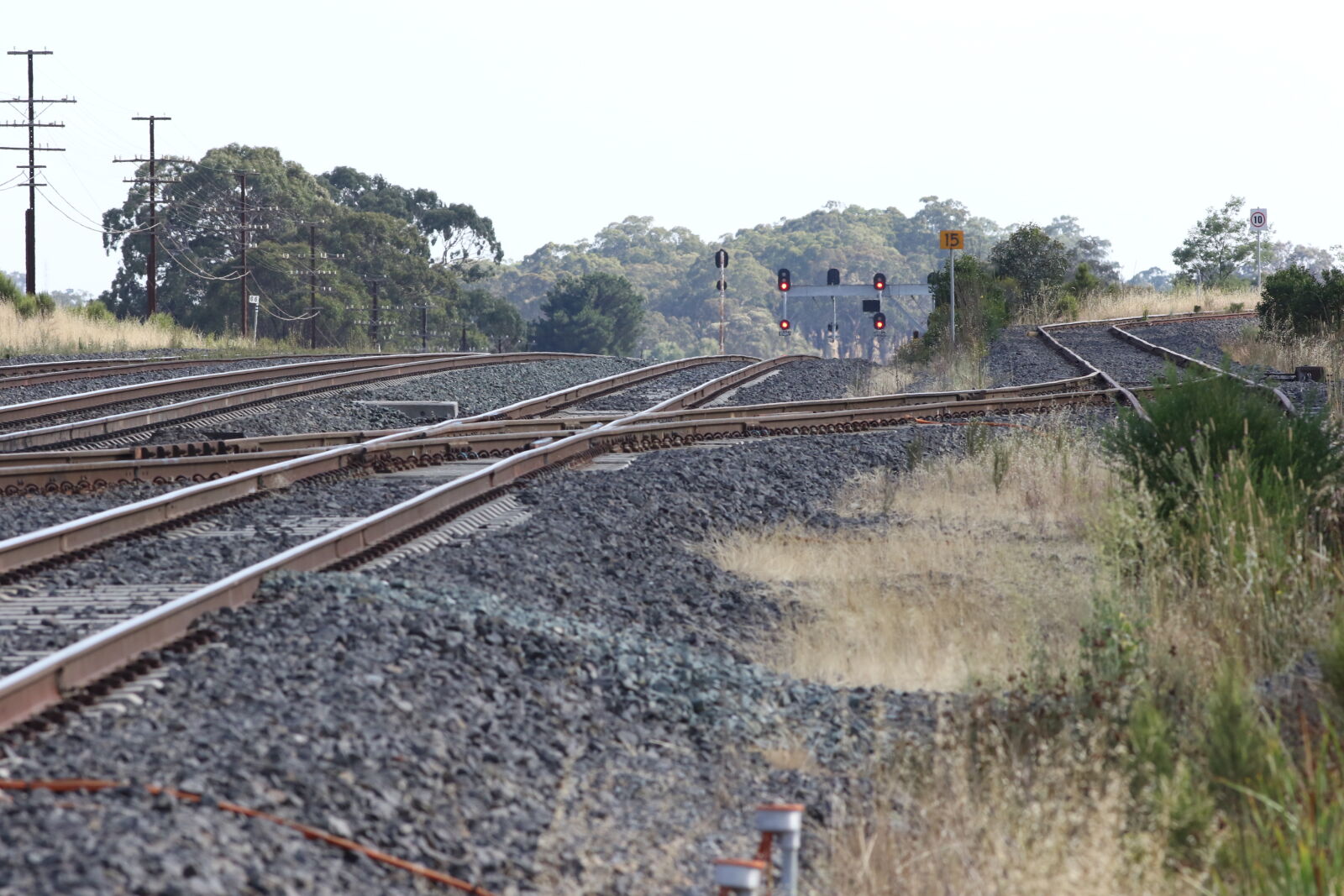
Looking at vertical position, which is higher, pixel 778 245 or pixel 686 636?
pixel 778 245

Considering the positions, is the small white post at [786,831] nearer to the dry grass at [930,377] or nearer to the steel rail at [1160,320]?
the dry grass at [930,377]

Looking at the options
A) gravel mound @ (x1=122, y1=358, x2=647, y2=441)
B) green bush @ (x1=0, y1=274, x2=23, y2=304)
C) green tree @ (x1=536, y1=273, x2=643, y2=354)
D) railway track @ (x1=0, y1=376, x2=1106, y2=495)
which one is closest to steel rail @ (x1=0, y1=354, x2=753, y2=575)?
railway track @ (x1=0, y1=376, x2=1106, y2=495)

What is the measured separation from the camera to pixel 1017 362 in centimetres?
2411

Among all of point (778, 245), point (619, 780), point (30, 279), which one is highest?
point (778, 245)

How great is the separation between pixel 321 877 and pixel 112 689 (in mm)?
1786

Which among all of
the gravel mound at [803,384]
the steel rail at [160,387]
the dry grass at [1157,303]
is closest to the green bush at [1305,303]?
the gravel mound at [803,384]

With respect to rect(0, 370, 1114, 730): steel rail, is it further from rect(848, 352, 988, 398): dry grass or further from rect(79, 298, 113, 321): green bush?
rect(79, 298, 113, 321): green bush

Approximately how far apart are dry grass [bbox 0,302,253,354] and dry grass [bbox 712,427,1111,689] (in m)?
20.2

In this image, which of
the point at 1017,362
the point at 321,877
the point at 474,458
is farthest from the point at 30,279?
the point at 321,877

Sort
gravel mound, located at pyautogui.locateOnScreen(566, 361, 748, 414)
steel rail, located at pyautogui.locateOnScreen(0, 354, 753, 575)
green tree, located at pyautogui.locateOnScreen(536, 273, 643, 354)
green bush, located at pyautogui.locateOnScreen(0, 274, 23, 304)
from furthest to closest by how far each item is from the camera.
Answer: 1. green tree, located at pyautogui.locateOnScreen(536, 273, 643, 354)
2. green bush, located at pyautogui.locateOnScreen(0, 274, 23, 304)
3. gravel mound, located at pyautogui.locateOnScreen(566, 361, 748, 414)
4. steel rail, located at pyautogui.locateOnScreen(0, 354, 753, 575)

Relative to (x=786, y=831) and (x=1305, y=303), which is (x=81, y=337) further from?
(x=786, y=831)

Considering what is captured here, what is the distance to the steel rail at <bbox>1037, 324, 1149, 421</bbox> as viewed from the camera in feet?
50.1

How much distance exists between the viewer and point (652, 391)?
19719 millimetres

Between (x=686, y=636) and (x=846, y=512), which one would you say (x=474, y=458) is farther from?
(x=686, y=636)
